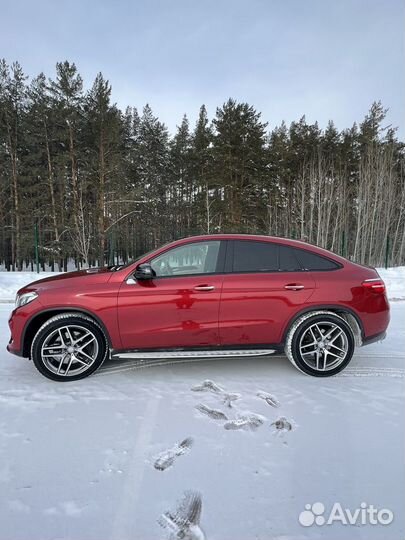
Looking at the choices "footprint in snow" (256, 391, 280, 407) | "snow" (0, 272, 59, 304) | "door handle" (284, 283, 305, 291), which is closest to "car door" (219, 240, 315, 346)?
"door handle" (284, 283, 305, 291)

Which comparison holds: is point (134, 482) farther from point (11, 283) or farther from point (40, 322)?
point (11, 283)

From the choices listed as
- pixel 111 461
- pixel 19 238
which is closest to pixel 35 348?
pixel 111 461

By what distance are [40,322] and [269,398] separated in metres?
2.63

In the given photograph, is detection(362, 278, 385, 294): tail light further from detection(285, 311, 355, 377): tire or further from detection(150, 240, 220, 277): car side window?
detection(150, 240, 220, 277): car side window

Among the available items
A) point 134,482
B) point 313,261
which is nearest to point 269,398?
point 134,482

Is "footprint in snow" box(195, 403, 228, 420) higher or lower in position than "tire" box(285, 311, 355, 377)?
lower

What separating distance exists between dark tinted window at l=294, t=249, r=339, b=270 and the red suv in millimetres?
12

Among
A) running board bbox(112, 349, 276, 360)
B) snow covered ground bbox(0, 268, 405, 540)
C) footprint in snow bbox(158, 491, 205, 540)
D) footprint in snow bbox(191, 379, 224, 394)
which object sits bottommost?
footprint in snow bbox(158, 491, 205, 540)

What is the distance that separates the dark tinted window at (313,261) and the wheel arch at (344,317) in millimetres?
449

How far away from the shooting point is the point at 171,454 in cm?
225

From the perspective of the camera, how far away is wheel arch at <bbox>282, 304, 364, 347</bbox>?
3439mm

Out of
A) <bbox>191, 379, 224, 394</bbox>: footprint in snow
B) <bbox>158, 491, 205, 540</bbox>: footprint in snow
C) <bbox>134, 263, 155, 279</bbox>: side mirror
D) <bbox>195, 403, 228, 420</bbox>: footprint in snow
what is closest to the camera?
<bbox>158, 491, 205, 540</bbox>: footprint in snow

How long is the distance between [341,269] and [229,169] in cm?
1903

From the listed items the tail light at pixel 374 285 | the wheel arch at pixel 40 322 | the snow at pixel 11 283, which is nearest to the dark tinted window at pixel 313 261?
the tail light at pixel 374 285
